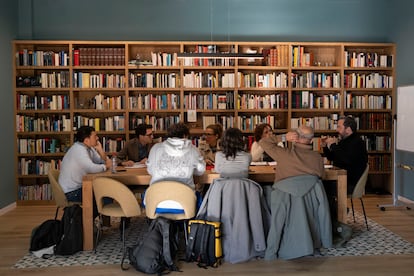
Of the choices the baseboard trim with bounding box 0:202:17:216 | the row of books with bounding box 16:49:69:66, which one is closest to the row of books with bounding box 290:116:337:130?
the row of books with bounding box 16:49:69:66

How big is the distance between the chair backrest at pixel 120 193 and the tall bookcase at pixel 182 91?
10.4 ft

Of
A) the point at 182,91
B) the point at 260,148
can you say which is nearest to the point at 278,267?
the point at 260,148

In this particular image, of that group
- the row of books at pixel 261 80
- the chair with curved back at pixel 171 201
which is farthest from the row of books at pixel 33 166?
the chair with curved back at pixel 171 201

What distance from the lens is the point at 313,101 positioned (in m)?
8.36

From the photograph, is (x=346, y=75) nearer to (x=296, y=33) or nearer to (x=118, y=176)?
(x=296, y=33)

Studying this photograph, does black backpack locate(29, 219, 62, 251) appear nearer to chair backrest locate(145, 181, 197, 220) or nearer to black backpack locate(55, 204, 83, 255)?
black backpack locate(55, 204, 83, 255)

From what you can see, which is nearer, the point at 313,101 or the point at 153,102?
the point at 153,102

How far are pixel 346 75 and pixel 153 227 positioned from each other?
5012 mm

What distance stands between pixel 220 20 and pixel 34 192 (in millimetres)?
4186

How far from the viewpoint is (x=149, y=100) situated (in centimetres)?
812

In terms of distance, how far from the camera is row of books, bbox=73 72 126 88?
26.2ft

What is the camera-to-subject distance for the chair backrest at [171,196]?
468 cm

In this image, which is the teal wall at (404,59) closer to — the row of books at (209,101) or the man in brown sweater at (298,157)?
the row of books at (209,101)

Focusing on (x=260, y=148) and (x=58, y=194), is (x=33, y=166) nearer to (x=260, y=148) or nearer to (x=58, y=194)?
(x=58, y=194)
